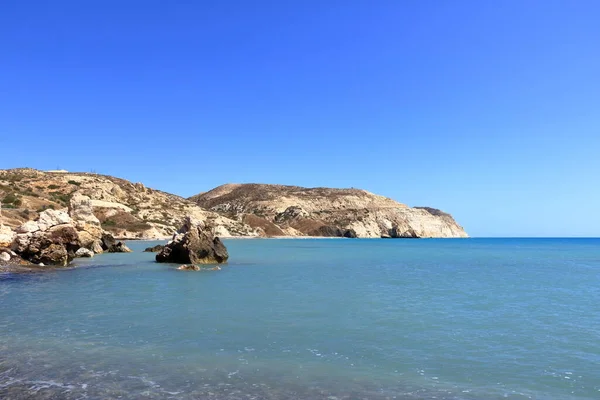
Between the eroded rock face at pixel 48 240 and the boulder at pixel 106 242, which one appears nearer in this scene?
the eroded rock face at pixel 48 240

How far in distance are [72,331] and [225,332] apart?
412cm

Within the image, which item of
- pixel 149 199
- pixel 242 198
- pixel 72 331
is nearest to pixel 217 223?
pixel 149 199

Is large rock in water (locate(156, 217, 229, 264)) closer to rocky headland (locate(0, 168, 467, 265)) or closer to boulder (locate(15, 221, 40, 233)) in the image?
rocky headland (locate(0, 168, 467, 265))

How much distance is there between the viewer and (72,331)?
12383 mm

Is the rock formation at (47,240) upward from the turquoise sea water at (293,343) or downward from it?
upward

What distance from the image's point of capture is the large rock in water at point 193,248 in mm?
36688

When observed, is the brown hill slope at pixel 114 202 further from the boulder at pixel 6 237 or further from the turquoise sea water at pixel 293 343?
the turquoise sea water at pixel 293 343

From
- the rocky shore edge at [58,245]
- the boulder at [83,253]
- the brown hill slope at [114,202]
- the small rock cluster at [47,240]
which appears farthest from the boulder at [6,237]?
the brown hill slope at [114,202]

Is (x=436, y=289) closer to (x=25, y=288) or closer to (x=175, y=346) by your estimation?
(x=175, y=346)

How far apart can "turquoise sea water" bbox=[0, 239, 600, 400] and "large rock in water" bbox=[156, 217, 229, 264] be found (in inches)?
571

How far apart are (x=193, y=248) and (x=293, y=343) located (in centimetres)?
2664

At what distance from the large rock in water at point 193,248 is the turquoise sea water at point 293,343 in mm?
14492

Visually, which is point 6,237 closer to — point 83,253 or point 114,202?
point 83,253

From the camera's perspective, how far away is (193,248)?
36.8m
